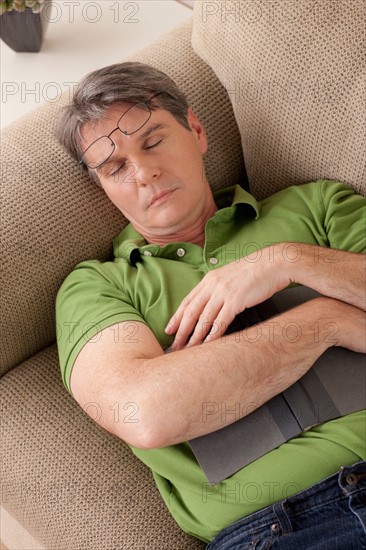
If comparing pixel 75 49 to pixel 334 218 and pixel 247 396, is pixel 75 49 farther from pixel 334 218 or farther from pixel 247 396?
pixel 247 396

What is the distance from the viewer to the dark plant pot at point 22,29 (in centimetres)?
196

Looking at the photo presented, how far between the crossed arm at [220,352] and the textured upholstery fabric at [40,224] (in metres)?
0.22

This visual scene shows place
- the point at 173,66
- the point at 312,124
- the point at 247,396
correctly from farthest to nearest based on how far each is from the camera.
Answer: the point at 173,66 → the point at 312,124 → the point at 247,396

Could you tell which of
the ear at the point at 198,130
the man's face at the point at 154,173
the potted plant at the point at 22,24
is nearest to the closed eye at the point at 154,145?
the man's face at the point at 154,173

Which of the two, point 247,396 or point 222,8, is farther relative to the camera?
point 222,8

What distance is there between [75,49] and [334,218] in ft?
3.10

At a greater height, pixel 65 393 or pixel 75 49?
pixel 75 49

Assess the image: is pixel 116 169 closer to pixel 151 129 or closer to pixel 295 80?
pixel 151 129

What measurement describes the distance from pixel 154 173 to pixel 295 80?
1.19ft

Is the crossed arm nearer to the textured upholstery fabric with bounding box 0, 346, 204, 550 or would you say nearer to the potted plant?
the textured upholstery fabric with bounding box 0, 346, 204, 550

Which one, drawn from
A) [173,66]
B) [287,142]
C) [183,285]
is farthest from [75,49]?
[183,285]

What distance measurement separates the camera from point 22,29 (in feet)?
6.54

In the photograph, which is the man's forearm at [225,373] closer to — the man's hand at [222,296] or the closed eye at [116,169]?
the man's hand at [222,296]

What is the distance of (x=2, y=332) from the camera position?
1.48m
